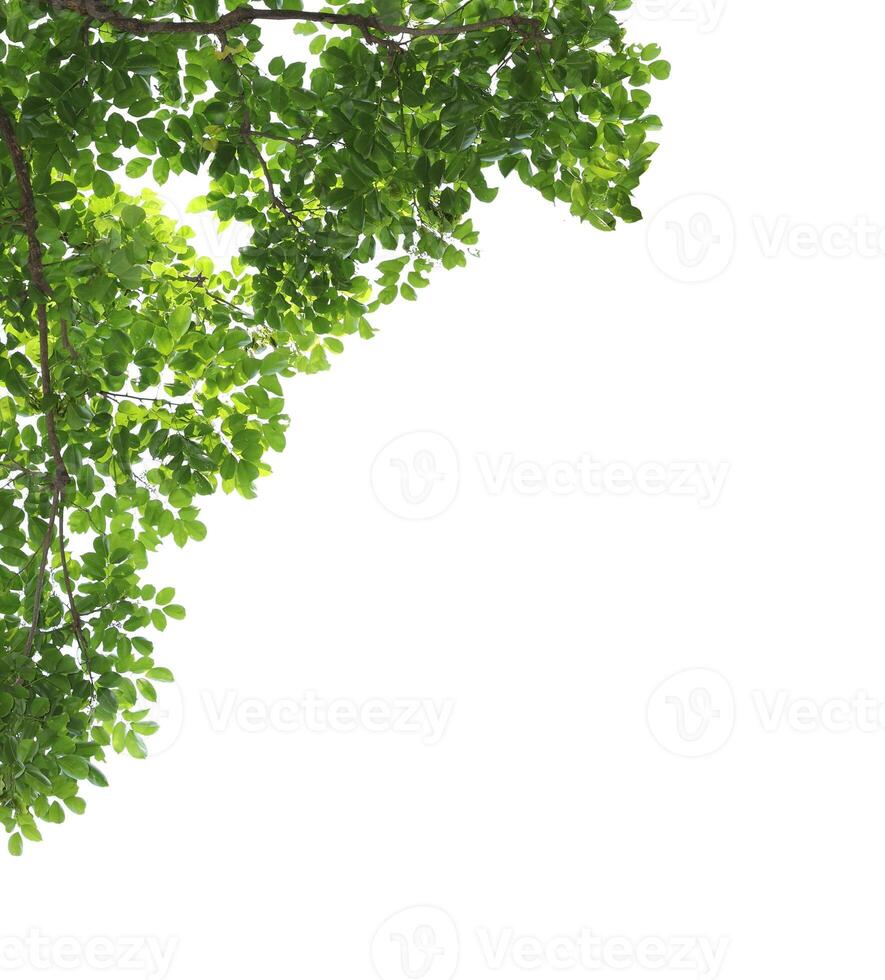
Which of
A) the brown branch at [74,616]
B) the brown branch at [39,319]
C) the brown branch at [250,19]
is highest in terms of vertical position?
the brown branch at [250,19]

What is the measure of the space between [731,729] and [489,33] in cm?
341

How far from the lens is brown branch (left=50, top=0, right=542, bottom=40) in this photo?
169 cm

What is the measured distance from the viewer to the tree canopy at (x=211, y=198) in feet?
5.70

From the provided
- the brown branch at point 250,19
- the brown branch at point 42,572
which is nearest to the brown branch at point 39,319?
the brown branch at point 42,572

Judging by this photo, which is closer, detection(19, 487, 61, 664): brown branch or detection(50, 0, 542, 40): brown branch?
detection(50, 0, 542, 40): brown branch

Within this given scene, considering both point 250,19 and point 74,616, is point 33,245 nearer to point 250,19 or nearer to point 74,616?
point 250,19

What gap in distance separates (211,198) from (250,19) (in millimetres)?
545

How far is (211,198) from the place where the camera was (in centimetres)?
221

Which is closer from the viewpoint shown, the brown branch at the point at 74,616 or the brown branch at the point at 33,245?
the brown branch at the point at 33,245

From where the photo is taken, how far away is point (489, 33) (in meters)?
1.74

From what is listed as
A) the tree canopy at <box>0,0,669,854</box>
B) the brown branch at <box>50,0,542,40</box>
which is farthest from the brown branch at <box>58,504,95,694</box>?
the brown branch at <box>50,0,542,40</box>

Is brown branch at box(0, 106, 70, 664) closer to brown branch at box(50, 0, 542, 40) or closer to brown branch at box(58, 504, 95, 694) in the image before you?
brown branch at box(58, 504, 95, 694)

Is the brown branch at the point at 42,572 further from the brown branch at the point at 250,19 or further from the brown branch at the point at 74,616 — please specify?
the brown branch at the point at 250,19

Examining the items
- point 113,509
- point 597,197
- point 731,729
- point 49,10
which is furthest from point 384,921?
point 49,10
